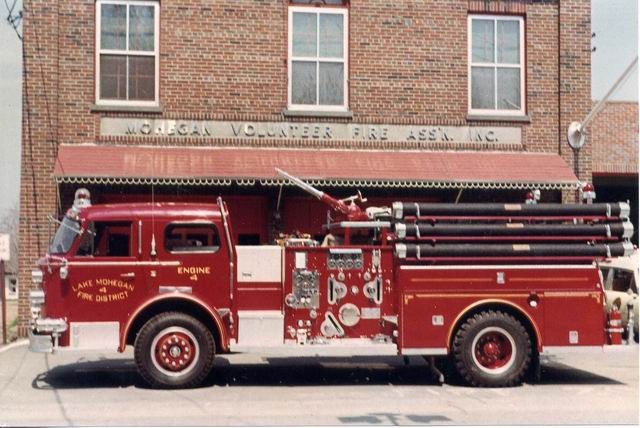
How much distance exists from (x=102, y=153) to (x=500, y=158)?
24.9 feet

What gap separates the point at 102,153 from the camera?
1641 centimetres

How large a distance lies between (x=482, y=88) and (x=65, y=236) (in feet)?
31.6

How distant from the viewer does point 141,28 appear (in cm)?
1711

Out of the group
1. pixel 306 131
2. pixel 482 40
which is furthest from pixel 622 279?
pixel 306 131

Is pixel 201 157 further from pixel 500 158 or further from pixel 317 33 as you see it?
pixel 500 158

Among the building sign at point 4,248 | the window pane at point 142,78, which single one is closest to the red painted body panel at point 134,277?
the building sign at point 4,248

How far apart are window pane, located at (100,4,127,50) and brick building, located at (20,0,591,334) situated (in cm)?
3

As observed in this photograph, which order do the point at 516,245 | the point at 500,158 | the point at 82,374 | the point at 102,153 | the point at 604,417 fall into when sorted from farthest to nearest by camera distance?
1. the point at 500,158
2. the point at 102,153
3. the point at 82,374
4. the point at 516,245
5. the point at 604,417

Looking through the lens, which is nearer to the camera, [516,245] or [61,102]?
[516,245]

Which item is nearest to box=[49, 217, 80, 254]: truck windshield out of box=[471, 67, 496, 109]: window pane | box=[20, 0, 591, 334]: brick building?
box=[20, 0, 591, 334]: brick building

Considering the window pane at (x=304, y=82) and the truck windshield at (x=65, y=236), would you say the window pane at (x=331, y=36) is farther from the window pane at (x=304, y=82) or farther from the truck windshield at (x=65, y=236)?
the truck windshield at (x=65, y=236)

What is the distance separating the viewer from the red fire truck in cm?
1128

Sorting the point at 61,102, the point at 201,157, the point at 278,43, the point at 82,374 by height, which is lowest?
the point at 82,374

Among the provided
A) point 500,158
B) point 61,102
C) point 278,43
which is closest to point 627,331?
point 500,158
